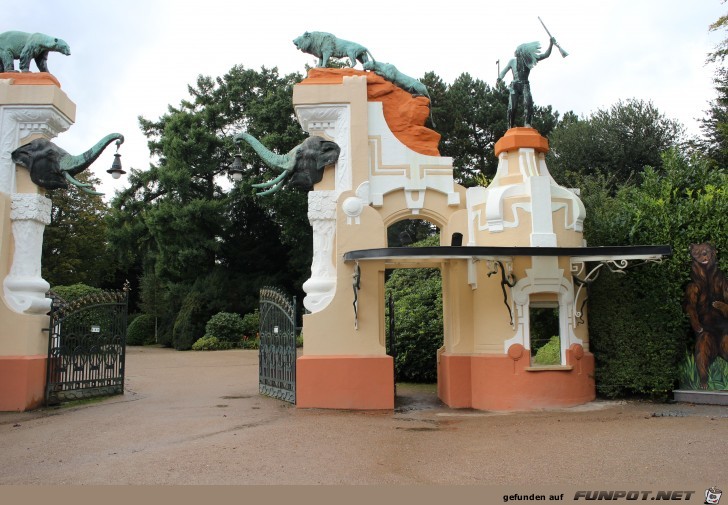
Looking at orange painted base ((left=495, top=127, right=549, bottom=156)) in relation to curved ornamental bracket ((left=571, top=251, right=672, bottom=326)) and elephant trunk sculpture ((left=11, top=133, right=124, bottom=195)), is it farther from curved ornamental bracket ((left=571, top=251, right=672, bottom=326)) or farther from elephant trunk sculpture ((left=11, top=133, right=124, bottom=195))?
elephant trunk sculpture ((left=11, top=133, right=124, bottom=195))

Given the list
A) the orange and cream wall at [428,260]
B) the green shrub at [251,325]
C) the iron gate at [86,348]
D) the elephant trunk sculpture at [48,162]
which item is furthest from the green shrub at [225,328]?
the orange and cream wall at [428,260]

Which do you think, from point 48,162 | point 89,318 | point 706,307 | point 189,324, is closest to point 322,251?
point 89,318

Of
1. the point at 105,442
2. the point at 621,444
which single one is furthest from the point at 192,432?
the point at 621,444

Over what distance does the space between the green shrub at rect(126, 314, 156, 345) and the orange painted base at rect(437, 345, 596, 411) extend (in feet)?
81.5

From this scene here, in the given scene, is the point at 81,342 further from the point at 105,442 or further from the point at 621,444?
the point at 621,444

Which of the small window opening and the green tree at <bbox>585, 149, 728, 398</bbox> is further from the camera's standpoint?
the small window opening

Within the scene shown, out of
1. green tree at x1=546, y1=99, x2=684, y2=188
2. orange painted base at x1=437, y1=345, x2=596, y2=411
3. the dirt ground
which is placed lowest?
the dirt ground

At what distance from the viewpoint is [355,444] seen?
8.21 m

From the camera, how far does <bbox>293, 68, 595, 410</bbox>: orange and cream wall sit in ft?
37.1

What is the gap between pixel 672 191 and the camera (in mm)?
12867

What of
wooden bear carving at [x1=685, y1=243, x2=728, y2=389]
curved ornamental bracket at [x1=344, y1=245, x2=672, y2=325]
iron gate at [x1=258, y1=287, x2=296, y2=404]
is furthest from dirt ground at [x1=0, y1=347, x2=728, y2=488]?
curved ornamental bracket at [x1=344, y1=245, x2=672, y2=325]

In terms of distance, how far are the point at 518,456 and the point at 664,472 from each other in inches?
62.4

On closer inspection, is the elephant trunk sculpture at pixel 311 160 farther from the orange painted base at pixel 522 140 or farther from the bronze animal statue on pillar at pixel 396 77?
the orange painted base at pixel 522 140

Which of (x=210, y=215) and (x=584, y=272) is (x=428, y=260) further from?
(x=210, y=215)
